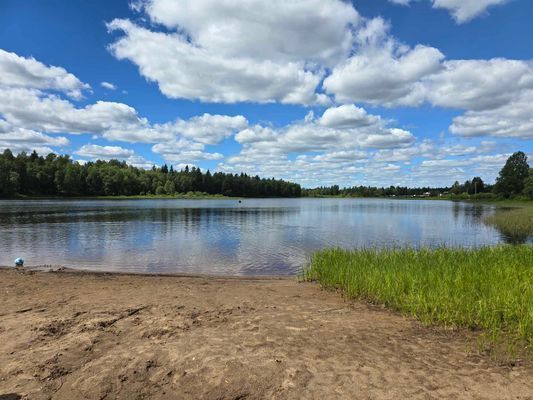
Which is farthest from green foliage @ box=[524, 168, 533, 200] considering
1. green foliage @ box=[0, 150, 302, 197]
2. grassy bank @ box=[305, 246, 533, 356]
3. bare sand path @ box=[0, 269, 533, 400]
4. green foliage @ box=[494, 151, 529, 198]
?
green foliage @ box=[0, 150, 302, 197]

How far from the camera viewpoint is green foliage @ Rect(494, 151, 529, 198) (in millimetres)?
126250

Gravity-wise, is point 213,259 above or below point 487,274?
below

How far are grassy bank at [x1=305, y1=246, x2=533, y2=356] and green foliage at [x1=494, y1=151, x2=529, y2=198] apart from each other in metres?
130

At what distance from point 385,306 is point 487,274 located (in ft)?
10.2

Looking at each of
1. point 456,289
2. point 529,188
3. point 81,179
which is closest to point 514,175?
point 529,188

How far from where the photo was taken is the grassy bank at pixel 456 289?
7975mm

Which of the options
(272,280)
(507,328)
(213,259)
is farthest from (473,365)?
(213,259)

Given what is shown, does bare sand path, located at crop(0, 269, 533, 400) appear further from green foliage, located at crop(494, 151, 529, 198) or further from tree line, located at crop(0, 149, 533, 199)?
green foliage, located at crop(494, 151, 529, 198)

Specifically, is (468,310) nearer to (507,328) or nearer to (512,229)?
(507,328)

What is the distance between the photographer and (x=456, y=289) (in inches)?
382

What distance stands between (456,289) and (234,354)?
587 centimetres

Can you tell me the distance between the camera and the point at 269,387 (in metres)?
5.70

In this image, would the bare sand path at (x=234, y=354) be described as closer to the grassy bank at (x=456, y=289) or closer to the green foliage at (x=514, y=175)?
the grassy bank at (x=456, y=289)

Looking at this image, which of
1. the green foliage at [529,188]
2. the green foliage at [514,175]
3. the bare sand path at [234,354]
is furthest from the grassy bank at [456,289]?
the green foliage at [514,175]
